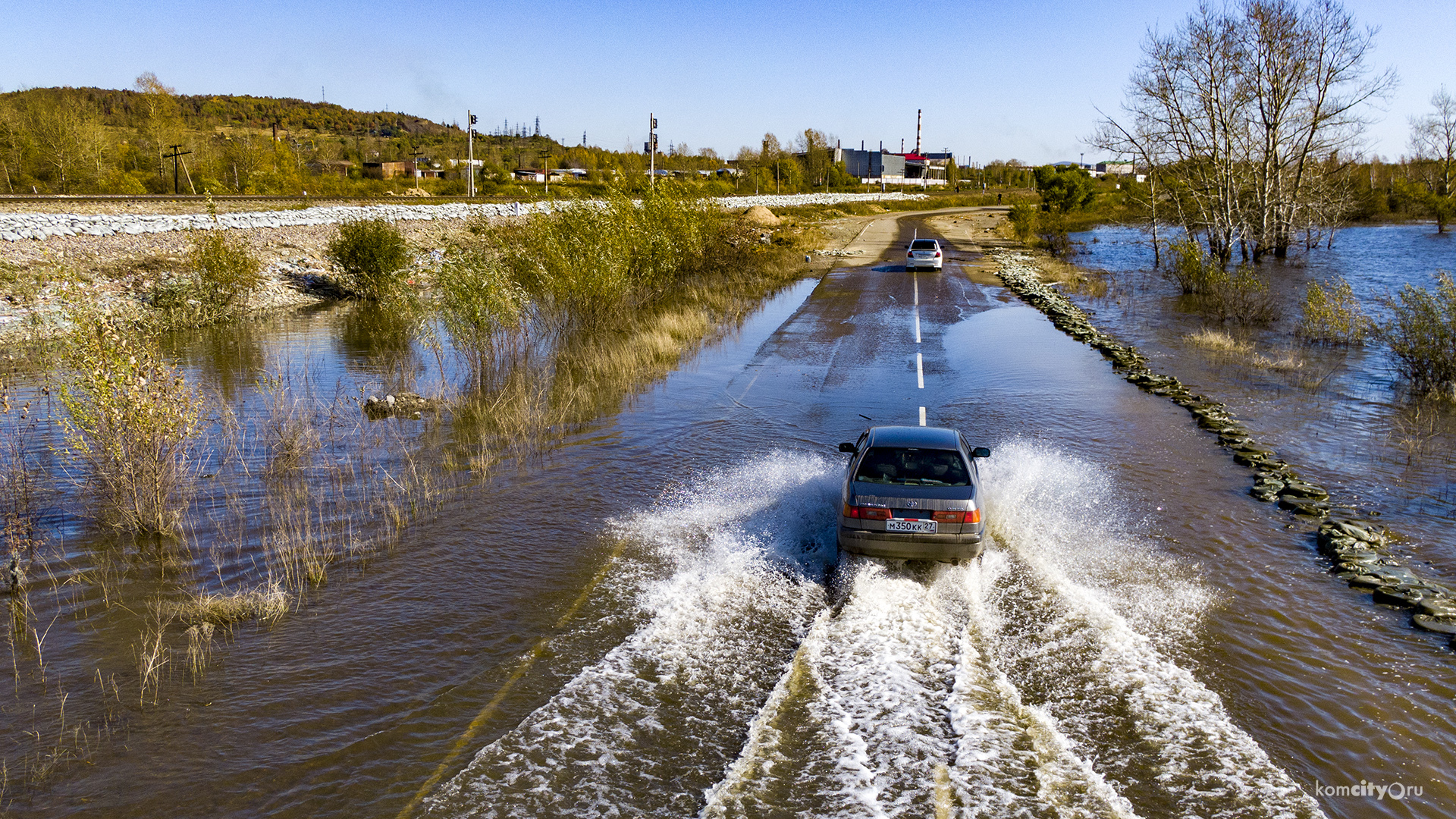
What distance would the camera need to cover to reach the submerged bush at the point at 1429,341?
695 inches

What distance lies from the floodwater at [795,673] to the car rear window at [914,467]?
1002mm

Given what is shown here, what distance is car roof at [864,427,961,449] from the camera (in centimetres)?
967

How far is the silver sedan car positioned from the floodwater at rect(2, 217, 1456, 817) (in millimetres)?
454

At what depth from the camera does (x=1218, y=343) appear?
78.5ft

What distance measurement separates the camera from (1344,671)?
7457 millimetres

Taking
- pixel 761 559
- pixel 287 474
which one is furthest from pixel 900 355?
pixel 287 474

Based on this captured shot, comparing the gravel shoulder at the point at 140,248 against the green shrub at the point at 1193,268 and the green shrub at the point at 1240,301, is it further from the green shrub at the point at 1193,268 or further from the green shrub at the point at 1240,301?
the green shrub at the point at 1240,301

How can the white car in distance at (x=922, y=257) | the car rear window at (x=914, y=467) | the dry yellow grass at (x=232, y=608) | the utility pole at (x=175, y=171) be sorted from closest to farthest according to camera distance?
the dry yellow grass at (x=232, y=608)
the car rear window at (x=914, y=467)
the white car in distance at (x=922, y=257)
the utility pole at (x=175, y=171)

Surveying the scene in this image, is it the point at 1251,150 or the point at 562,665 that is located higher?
the point at 1251,150

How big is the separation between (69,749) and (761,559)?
6.31m

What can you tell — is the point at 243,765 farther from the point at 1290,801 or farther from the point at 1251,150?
the point at 1251,150

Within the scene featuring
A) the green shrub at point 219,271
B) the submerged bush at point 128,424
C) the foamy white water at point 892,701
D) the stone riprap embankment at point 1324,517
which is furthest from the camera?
the green shrub at point 219,271

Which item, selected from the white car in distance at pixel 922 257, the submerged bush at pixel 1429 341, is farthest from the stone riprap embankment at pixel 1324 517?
the white car in distance at pixel 922 257
